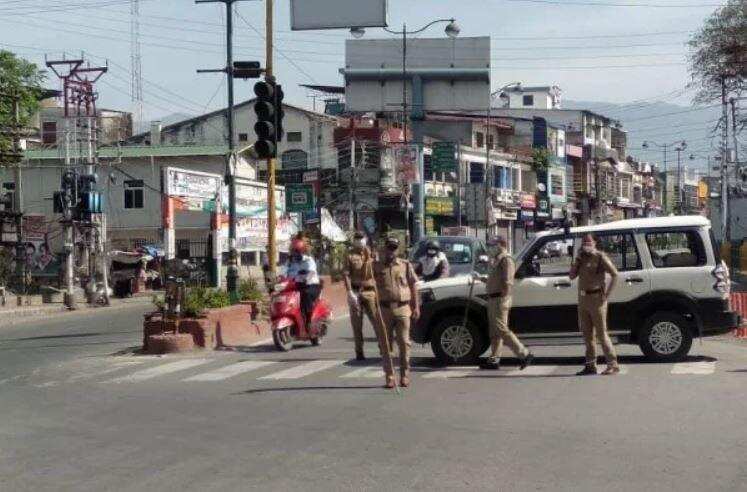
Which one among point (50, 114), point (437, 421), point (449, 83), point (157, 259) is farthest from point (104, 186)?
point (437, 421)

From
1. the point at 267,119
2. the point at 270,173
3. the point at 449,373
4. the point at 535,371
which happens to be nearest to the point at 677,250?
the point at 535,371

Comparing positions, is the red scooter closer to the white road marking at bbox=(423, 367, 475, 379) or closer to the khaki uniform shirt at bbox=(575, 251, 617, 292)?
the white road marking at bbox=(423, 367, 475, 379)

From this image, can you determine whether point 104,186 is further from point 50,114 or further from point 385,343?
point 385,343

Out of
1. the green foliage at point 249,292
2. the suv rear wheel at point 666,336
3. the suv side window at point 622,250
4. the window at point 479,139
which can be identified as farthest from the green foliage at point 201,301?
the window at point 479,139

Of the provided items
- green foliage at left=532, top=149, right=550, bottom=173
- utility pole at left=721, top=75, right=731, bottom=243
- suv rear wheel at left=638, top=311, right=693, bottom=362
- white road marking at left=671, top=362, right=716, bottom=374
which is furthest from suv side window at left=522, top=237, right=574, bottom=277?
green foliage at left=532, top=149, right=550, bottom=173

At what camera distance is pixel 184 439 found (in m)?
9.87

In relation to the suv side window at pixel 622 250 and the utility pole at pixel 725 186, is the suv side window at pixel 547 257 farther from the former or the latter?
the utility pole at pixel 725 186

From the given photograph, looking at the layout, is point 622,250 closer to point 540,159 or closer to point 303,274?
point 303,274

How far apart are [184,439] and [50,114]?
2708 inches

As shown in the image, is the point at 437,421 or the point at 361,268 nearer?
the point at 437,421

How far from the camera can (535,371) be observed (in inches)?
576

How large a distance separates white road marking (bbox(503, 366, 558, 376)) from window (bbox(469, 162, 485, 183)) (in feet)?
202

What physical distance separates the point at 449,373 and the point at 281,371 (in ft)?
7.78

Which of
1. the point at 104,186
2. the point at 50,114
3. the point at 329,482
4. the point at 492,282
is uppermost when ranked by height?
the point at 50,114
